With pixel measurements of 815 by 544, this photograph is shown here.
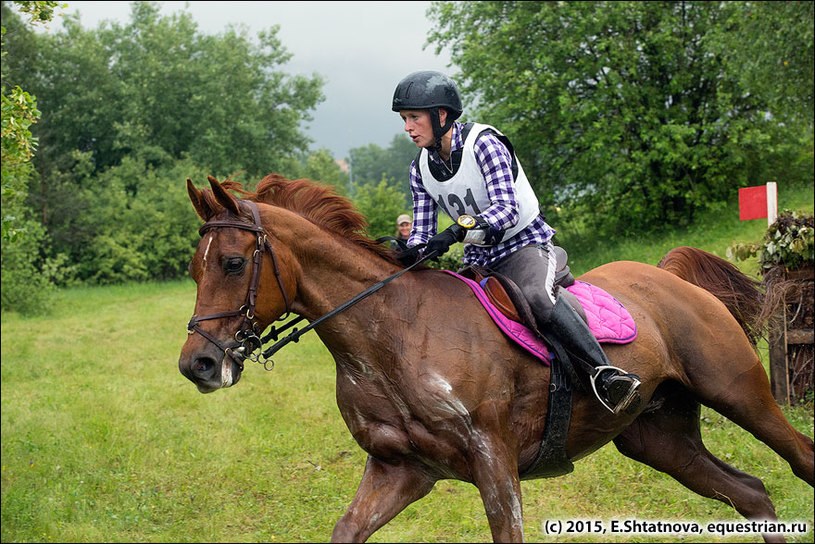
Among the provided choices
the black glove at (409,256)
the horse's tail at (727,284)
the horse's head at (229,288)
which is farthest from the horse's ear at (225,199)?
the horse's tail at (727,284)

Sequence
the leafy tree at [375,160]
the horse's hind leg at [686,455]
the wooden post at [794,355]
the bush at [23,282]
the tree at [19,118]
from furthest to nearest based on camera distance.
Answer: the leafy tree at [375,160]
the bush at [23,282]
the wooden post at [794,355]
the tree at [19,118]
the horse's hind leg at [686,455]

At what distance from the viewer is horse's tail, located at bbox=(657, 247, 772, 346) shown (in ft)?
17.1

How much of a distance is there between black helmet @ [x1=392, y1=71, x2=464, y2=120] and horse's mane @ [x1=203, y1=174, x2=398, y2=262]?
24.0 inches

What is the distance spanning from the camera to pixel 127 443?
9.55m

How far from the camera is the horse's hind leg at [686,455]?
4812 millimetres

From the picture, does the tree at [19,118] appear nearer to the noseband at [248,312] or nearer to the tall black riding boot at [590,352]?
the noseband at [248,312]

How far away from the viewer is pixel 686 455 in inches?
193

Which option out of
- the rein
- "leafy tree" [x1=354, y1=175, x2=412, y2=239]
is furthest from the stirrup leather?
"leafy tree" [x1=354, y1=175, x2=412, y2=239]

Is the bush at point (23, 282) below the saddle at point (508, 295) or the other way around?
below

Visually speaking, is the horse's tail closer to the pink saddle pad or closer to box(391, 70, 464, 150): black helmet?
the pink saddle pad

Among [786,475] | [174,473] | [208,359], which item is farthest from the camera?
[174,473]

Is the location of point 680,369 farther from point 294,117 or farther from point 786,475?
point 294,117

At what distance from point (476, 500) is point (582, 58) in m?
15.9

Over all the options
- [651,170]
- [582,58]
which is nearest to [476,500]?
[651,170]
